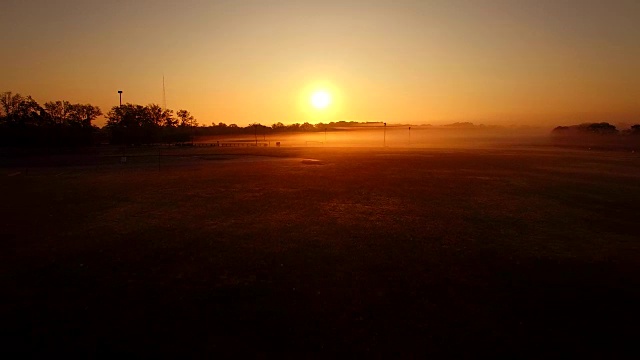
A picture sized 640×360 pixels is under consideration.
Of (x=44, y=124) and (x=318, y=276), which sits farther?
(x=44, y=124)

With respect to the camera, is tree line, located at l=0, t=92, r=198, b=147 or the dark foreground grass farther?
tree line, located at l=0, t=92, r=198, b=147

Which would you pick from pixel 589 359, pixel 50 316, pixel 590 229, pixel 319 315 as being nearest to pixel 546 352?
pixel 589 359

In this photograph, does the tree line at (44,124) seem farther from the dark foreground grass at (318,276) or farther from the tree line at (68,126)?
the dark foreground grass at (318,276)

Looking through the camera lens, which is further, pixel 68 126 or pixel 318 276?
pixel 68 126

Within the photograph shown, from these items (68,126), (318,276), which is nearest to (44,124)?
(68,126)

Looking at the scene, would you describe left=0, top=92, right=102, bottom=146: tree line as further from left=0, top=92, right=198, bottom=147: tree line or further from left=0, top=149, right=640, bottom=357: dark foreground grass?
left=0, top=149, right=640, bottom=357: dark foreground grass

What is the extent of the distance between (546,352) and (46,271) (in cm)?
1196

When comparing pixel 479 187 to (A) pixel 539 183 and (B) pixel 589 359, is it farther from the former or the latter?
(B) pixel 589 359

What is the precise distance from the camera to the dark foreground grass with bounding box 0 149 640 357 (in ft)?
21.0

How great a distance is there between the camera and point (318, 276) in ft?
30.1

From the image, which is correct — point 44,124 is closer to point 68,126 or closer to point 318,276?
point 68,126

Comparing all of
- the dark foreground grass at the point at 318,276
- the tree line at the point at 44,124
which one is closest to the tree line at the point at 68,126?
the tree line at the point at 44,124

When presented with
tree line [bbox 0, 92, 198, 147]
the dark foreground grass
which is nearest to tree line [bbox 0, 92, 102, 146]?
tree line [bbox 0, 92, 198, 147]

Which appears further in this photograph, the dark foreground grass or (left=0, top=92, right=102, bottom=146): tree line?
(left=0, top=92, right=102, bottom=146): tree line
